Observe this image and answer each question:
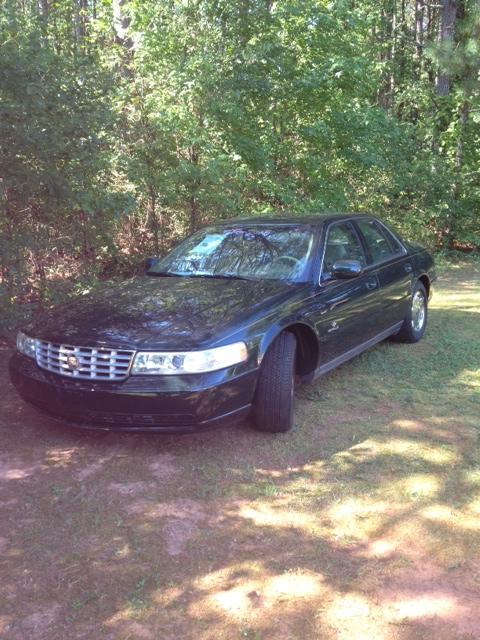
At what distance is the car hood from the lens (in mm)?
3650

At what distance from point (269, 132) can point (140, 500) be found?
8.25 metres

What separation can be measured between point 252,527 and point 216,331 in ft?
3.96

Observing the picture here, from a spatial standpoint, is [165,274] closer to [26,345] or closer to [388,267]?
[26,345]

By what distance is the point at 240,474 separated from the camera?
11.6ft

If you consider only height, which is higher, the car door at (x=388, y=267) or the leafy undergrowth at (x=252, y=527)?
the car door at (x=388, y=267)

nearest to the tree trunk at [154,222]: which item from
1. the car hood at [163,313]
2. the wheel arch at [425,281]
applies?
the wheel arch at [425,281]

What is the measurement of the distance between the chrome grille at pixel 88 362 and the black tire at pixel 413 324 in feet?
11.6

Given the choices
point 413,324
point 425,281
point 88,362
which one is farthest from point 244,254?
point 425,281

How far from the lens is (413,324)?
6289 mm

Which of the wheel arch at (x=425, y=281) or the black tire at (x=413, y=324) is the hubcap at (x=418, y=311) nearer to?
the black tire at (x=413, y=324)

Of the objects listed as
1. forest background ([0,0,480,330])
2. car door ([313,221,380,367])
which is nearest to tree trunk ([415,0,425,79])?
forest background ([0,0,480,330])

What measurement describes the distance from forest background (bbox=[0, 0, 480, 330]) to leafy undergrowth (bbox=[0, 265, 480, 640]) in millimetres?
2037

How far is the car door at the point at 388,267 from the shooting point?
548 centimetres

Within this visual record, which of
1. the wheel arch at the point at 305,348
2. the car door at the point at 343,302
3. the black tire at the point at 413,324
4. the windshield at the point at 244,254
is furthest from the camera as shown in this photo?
the black tire at the point at 413,324
